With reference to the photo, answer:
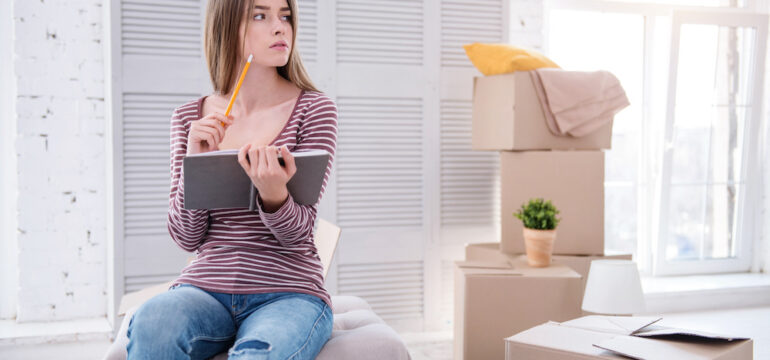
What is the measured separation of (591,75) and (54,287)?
2.49 m

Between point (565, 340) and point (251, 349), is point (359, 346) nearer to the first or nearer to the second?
point (251, 349)

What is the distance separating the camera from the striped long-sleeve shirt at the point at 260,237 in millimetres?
1249

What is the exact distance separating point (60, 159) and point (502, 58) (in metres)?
1.96

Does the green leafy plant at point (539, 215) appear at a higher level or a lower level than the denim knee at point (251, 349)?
higher

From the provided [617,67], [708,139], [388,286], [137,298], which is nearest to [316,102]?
[137,298]

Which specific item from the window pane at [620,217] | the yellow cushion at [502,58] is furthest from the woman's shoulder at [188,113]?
the window pane at [620,217]

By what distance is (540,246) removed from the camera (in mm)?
2424

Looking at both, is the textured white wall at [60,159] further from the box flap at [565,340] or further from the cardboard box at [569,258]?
the box flap at [565,340]

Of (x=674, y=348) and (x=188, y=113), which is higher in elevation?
(x=188, y=113)

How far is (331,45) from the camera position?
9.16 feet

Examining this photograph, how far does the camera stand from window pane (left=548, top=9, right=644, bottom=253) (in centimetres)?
362

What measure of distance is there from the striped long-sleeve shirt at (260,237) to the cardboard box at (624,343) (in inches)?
18.5

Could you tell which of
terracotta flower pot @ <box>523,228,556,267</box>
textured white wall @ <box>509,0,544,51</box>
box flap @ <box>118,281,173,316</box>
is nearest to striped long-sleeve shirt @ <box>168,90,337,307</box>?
box flap @ <box>118,281,173,316</box>

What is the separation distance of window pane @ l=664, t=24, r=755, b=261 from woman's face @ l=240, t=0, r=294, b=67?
2953 mm
